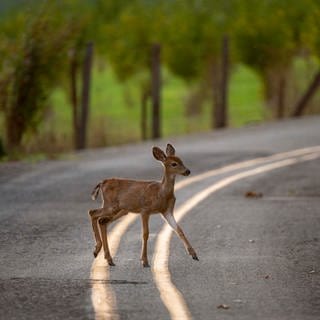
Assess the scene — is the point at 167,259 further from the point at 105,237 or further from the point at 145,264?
the point at 105,237

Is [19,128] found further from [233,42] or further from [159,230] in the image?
[233,42]

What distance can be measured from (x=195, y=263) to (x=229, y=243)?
4.63ft

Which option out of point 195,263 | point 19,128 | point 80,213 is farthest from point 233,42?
point 195,263

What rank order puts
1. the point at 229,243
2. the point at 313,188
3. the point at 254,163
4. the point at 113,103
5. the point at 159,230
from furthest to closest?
the point at 113,103, the point at 254,163, the point at 313,188, the point at 159,230, the point at 229,243

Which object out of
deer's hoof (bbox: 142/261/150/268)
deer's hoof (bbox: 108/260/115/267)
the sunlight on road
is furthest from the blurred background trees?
deer's hoof (bbox: 142/261/150/268)

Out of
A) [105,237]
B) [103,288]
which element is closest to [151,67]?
[105,237]

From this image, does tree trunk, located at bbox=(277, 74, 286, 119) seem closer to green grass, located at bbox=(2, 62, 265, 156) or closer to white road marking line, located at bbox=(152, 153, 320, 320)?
green grass, located at bbox=(2, 62, 265, 156)

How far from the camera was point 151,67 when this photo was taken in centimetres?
2873

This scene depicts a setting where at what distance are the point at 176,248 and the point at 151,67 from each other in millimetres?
16685

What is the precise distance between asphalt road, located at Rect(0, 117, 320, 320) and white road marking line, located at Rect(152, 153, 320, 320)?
0.02 m

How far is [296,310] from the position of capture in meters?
9.16

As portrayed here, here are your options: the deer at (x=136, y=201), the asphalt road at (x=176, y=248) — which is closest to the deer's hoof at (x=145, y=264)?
the asphalt road at (x=176, y=248)

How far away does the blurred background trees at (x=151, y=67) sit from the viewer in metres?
25.4

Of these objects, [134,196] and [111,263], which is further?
[134,196]
